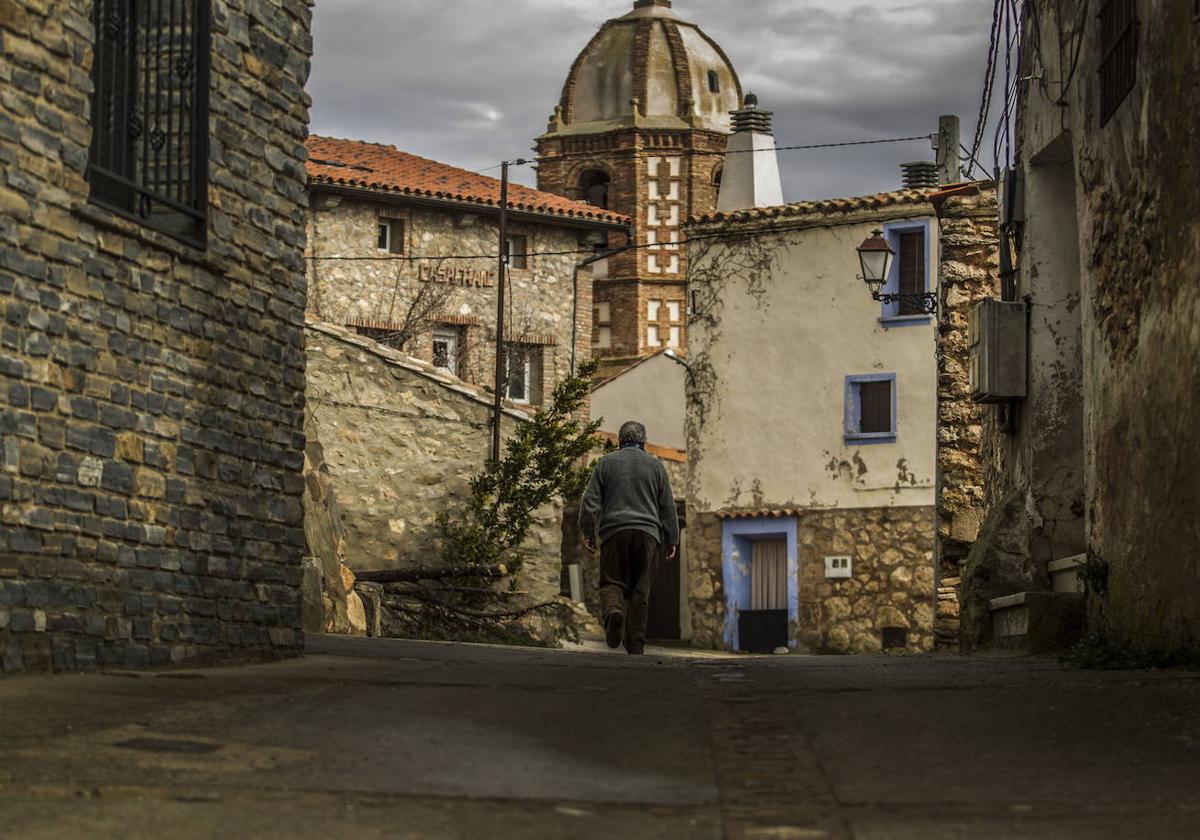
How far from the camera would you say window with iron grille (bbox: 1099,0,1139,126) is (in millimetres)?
9805

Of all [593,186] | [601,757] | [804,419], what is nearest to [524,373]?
[804,419]


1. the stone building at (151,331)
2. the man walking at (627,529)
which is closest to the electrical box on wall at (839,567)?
the man walking at (627,529)

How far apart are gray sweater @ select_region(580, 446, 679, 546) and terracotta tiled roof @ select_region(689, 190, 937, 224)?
17.8 metres

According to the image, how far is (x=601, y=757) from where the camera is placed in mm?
5703

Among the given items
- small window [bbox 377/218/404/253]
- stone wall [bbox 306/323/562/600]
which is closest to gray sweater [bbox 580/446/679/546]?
stone wall [bbox 306/323/562/600]

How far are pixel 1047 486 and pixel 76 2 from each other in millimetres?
7137

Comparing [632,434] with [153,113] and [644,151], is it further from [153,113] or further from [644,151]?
[644,151]

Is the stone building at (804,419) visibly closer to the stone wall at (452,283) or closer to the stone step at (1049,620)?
the stone wall at (452,283)

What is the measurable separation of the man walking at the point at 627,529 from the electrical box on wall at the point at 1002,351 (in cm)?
238

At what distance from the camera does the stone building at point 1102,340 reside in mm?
8570

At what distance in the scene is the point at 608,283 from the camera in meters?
61.0

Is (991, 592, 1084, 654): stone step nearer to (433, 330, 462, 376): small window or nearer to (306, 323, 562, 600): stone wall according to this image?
(306, 323, 562, 600): stone wall

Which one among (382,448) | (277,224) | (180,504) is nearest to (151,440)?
(180,504)

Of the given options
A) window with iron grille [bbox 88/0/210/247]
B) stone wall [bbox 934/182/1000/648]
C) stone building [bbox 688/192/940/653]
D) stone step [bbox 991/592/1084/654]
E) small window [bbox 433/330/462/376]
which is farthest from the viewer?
small window [bbox 433/330/462/376]
